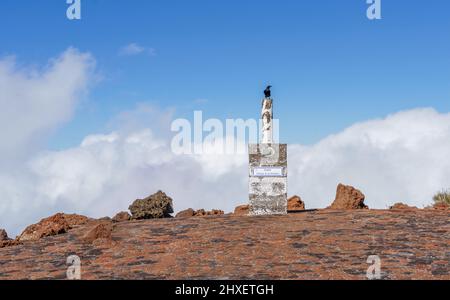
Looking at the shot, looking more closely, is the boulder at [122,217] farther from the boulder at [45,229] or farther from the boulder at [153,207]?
the boulder at [45,229]

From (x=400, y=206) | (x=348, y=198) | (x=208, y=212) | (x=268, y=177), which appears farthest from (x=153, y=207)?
(x=400, y=206)

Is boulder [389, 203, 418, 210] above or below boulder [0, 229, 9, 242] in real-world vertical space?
above

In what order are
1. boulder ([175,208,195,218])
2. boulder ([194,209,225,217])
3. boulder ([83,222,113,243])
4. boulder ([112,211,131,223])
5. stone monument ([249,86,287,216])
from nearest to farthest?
boulder ([83,222,113,243]) → stone monument ([249,86,287,216]) → boulder ([112,211,131,223]) → boulder ([175,208,195,218]) → boulder ([194,209,225,217])

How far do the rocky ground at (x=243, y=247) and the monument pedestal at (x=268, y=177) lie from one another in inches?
31.4

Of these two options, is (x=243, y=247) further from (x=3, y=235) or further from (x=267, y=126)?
(x=3, y=235)

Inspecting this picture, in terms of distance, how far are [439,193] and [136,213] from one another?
1625cm

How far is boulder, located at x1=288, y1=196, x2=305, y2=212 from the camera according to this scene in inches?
894

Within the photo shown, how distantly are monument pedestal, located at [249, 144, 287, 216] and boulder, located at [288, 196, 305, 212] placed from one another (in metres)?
2.92

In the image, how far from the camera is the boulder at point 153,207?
22.1m

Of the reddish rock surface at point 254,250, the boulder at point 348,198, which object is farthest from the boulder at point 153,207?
the boulder at point 348,198

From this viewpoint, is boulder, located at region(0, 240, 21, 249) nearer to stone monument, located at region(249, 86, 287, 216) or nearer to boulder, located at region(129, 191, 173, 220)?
boulder, located at region(129, 191, 173, 220)

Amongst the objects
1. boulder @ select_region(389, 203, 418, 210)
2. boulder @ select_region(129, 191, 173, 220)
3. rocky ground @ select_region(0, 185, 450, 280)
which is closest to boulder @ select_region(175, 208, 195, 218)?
boulder @ select_region(129, 191, 173, 220)
